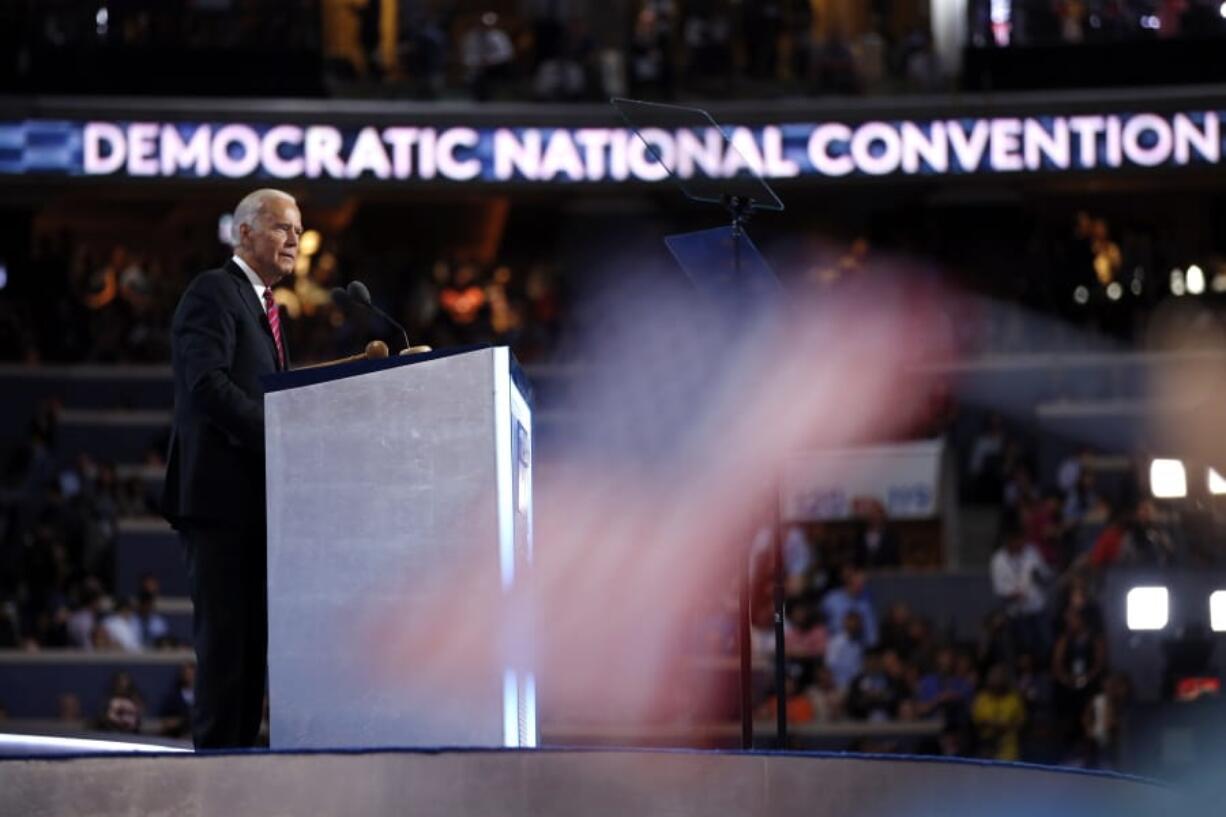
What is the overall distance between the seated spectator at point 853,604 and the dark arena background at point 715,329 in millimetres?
35

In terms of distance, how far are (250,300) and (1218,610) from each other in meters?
7.10

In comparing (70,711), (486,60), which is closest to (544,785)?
(70,711)

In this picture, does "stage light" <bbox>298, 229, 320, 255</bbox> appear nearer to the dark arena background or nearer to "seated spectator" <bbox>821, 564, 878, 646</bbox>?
the dark arena background

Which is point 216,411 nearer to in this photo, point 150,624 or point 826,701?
point 826,701

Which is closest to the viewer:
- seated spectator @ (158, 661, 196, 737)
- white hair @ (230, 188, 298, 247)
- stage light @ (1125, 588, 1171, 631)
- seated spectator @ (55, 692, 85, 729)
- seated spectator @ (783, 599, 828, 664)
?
white hair @ (230, 188, 298, 247)

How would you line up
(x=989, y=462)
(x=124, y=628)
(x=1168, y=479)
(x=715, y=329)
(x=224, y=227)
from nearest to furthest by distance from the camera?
1. (x=715, y=329)
2. (x=1168, y=479)
3. (x=124, y=628)
4. (x=989, y=462)
5. (x=224, y=227)

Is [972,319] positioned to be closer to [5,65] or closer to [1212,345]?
[1212,345]

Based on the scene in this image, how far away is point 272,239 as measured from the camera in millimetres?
6070

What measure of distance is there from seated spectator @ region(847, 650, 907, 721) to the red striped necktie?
33.8 feet

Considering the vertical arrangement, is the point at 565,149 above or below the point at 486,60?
below

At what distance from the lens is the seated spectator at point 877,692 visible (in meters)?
16.0

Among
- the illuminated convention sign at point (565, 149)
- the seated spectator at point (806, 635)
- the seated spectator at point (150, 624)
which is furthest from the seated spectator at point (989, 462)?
the seated spectator at point (150, 624)

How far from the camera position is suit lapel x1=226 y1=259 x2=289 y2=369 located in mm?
6082

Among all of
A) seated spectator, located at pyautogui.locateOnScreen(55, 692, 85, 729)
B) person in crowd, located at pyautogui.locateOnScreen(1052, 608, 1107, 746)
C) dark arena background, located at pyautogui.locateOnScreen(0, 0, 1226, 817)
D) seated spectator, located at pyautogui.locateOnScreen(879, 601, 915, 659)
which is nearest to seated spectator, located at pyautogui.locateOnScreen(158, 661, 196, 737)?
dark arena background, located at pyautogui.locateOnScreen(0, 0, 1226, 817)
